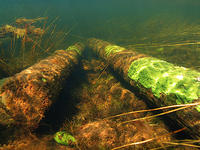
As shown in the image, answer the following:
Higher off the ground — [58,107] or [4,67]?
[4,67]

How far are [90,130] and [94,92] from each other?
5.58 ft

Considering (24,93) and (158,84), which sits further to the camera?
(158,84)

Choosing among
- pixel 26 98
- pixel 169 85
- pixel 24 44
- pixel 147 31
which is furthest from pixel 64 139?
pixel 147 31

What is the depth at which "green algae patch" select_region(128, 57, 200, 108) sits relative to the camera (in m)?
2.02

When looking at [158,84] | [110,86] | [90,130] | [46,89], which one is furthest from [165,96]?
[46,89]

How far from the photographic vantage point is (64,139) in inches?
81.4

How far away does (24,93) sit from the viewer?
218cm

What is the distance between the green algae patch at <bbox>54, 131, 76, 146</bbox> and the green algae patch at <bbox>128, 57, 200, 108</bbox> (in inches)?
80.1

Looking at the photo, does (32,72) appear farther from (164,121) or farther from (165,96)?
(164,121)

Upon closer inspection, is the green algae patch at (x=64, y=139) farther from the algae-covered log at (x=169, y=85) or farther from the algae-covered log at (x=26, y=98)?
the algae-covered log at (x=169, y=85)

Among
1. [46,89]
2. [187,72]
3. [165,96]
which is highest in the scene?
[187,72]

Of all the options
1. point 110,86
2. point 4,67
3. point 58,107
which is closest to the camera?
point 58,107

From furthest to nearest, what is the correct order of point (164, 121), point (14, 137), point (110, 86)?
point (110, 86) → point (164, 121) → point (14, 137)

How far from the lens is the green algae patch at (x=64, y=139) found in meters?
2.05
